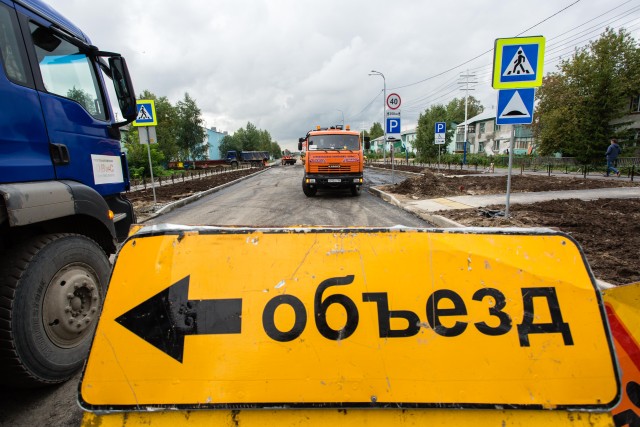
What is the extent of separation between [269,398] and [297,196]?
1220cm

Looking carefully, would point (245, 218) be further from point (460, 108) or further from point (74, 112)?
point (460, 108)

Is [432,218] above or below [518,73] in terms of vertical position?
below

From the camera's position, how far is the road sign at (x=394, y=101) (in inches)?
557

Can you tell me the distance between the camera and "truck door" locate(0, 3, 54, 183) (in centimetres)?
239

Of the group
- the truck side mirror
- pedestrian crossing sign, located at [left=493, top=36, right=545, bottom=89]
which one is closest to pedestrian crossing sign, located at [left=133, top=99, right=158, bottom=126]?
the truck side mirror

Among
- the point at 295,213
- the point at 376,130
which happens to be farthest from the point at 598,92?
the point at 376,130

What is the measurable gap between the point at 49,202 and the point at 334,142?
1087 centimetres

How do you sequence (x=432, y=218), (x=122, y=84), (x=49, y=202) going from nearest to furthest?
(x=49, y=202), (x=122, y=84), (x=432, y=218)

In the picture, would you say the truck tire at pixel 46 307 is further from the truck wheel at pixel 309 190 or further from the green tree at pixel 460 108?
the green tree at pixel 460 108

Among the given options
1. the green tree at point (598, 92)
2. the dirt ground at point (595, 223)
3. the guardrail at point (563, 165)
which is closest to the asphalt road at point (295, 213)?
the dirt ground at point (595, 223)

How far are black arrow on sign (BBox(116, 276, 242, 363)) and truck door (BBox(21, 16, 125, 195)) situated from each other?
2046 millimetres

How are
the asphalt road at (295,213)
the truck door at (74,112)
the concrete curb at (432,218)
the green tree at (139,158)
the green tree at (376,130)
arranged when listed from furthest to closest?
1. the green tree at (376,130)
2. the green tree at (139,158)
3. the asphalt road at (295,213)
4. the concrete curb at (432,218)
5. the truck door at (74,112)

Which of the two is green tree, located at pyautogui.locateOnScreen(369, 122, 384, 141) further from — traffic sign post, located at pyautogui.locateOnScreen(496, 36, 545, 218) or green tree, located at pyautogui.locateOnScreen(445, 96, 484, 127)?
traffic sign post, located at pyautogui.locateOnScreen(496, 36, 545, 218)

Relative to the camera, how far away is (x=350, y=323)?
1.59 meters
